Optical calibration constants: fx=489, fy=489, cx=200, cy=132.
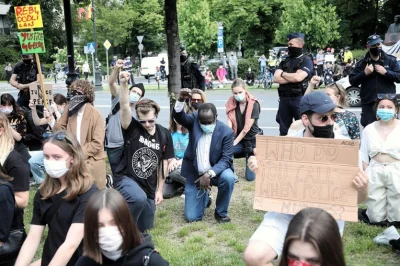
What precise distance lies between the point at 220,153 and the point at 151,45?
56.0 meters

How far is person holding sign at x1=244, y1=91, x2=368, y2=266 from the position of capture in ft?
11.0

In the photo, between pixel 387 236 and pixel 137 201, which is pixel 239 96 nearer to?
pixel 137 201

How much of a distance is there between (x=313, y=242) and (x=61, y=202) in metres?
1.87

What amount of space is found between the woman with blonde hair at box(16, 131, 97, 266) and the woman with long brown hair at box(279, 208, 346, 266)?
151cm

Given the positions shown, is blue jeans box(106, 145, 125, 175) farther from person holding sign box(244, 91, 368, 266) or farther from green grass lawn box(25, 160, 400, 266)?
person holding sign box(244, 91, 368, 266)

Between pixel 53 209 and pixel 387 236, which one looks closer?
pixel 53 209

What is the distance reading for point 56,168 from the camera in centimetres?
349

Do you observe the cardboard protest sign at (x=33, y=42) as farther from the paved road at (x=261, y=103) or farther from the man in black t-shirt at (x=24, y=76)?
the paved road at (x=261, y=103)

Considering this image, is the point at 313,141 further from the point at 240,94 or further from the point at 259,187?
the point at 240,94

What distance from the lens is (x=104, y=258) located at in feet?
9.32

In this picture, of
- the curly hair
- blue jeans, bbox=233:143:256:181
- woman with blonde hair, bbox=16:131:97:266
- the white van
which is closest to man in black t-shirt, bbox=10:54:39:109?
the curly hair

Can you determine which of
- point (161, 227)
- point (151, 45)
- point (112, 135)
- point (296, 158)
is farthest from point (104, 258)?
point (151, 45)

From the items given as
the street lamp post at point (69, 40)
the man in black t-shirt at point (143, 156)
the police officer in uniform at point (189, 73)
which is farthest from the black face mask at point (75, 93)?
the police officer in uniform at point (189, 73)

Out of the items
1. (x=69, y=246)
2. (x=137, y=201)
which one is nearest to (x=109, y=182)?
(x=137, y=201)
